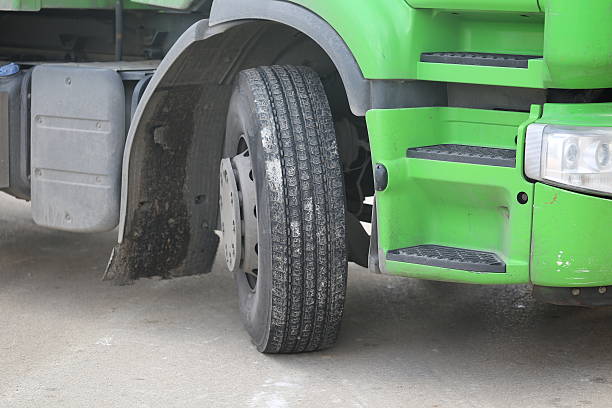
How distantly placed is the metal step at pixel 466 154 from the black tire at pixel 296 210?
43cm

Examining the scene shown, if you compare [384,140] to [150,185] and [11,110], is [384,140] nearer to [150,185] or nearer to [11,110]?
[150,185]

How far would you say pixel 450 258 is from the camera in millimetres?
3883

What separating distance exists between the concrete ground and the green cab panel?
49 cm

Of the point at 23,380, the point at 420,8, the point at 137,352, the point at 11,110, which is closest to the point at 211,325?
the point at 137,352

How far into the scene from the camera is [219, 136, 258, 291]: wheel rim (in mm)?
4457

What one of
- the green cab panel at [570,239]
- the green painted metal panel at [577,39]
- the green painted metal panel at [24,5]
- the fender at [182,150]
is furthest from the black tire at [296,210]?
the green painted metal panel at [24,5]

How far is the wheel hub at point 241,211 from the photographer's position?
14.6 feet

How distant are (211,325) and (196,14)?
4.28 ft

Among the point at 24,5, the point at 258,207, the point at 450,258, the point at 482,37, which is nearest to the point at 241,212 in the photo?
the point at 258,207

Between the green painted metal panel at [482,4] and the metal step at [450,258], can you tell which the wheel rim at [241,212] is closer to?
the metal step at [450,258]

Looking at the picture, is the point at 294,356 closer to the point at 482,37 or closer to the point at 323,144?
the point at 323,144

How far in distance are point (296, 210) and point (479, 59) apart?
0.82 meters

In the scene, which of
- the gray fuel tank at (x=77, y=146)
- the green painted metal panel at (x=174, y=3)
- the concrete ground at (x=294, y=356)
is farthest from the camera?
the gray fuel tank at (x=77, y=146)

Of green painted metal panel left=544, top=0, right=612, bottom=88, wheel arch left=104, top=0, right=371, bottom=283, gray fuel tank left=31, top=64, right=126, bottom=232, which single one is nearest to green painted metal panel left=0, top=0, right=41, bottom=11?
gray fuel tank left=31, top=64, right=126, bottom=232
